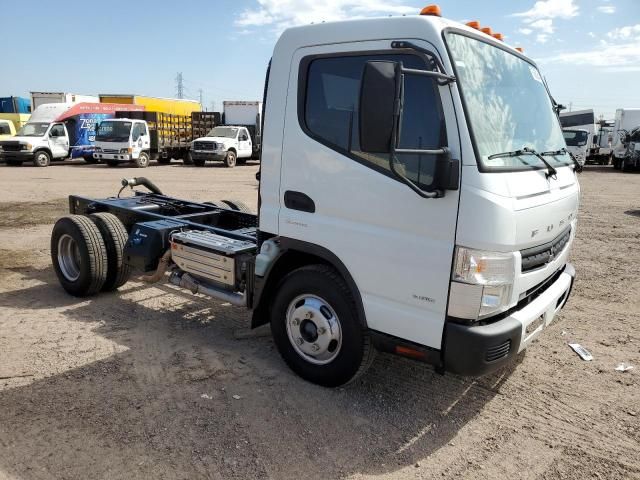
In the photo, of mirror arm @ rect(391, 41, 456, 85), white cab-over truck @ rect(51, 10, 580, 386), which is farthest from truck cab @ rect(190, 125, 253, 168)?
mirror arm @ rect(391, 41, 456, 85)

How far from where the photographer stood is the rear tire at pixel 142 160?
78.0 feet

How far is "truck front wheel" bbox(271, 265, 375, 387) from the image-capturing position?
140 inches

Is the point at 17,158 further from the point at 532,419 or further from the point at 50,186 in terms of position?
the point at 532,419

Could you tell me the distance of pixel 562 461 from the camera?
3.14m

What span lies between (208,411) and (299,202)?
160 cm

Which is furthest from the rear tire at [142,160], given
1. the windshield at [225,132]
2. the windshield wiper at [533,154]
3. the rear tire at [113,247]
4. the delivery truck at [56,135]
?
the windshield wiper at [533,154]

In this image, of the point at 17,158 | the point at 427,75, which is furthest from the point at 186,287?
the point at 17,158

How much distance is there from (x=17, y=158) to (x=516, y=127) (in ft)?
81.7

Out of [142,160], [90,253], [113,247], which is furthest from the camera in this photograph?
[142,160]

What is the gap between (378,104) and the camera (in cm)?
274

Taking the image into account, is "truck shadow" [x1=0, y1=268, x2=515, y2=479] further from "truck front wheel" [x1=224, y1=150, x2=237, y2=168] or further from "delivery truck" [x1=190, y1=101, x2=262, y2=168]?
"truck front wheel" [x1=224, y1=150, x2=237, y2=168]

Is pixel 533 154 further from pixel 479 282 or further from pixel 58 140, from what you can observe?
pixel 58 140

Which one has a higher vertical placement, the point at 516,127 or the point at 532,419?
the point at 516,127

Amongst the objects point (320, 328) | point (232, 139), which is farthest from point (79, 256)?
point (232, 139)
